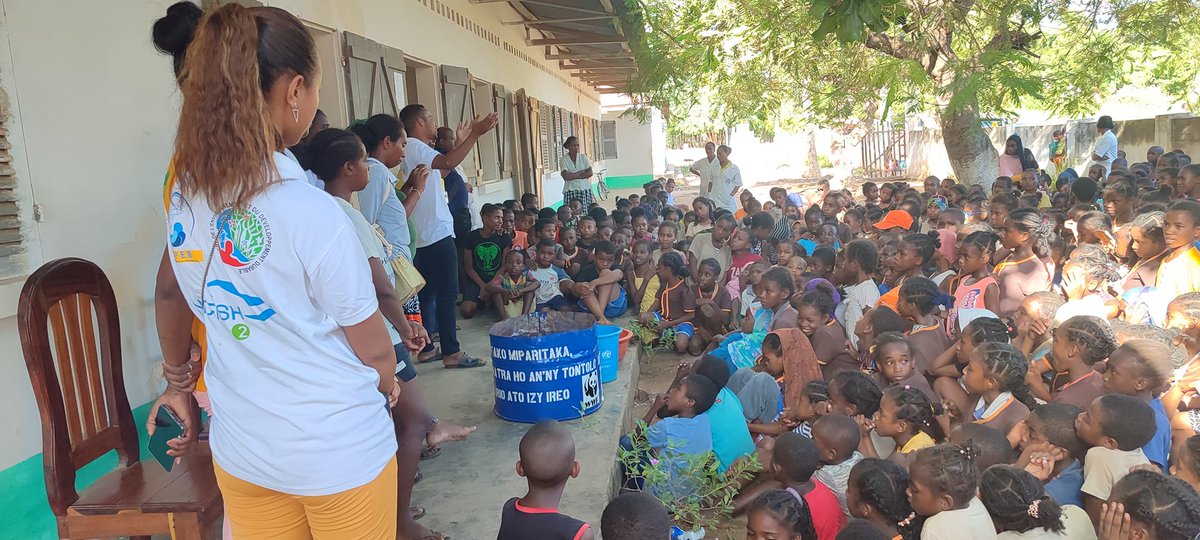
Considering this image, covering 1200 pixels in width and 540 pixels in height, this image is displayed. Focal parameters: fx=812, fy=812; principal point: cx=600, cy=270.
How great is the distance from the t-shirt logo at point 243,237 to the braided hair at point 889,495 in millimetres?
1851

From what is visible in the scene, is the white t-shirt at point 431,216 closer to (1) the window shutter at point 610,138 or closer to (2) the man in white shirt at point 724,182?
(2) the man in white shirt at point 724,182

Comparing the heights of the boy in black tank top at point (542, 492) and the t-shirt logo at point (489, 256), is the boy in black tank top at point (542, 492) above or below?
below

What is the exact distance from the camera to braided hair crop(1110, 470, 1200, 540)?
2043 mm

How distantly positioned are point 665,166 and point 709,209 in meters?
26.5

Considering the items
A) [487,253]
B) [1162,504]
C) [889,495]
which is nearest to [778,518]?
[889,495]

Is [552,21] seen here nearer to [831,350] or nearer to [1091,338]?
[831,350]

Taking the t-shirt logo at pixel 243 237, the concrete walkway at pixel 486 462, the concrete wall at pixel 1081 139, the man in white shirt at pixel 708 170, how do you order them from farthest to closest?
the concrete wall at pixel 1081 139 < the man in white shirt at pixel 708 170 < the concrete walkway at pixel 486 462 < the t-shirt logo at pixel 243 237

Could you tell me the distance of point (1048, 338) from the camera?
151 inches

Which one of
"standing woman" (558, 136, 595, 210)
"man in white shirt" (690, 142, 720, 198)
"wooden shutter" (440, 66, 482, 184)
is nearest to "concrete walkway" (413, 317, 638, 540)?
"wooden shutter" (440, 66, 482, 184)

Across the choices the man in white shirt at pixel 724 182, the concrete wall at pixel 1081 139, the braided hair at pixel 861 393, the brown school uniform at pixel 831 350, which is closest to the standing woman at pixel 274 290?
the braided hair at pixel 861 393

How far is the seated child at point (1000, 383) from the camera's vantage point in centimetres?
296

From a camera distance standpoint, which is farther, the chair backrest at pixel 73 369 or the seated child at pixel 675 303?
the seated child at pixel 675 303

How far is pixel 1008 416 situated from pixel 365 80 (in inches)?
172

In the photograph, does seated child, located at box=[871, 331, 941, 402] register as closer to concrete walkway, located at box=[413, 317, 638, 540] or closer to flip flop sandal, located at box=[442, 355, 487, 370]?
concrete walkway, located at box=[413, 317, 638, 540]
